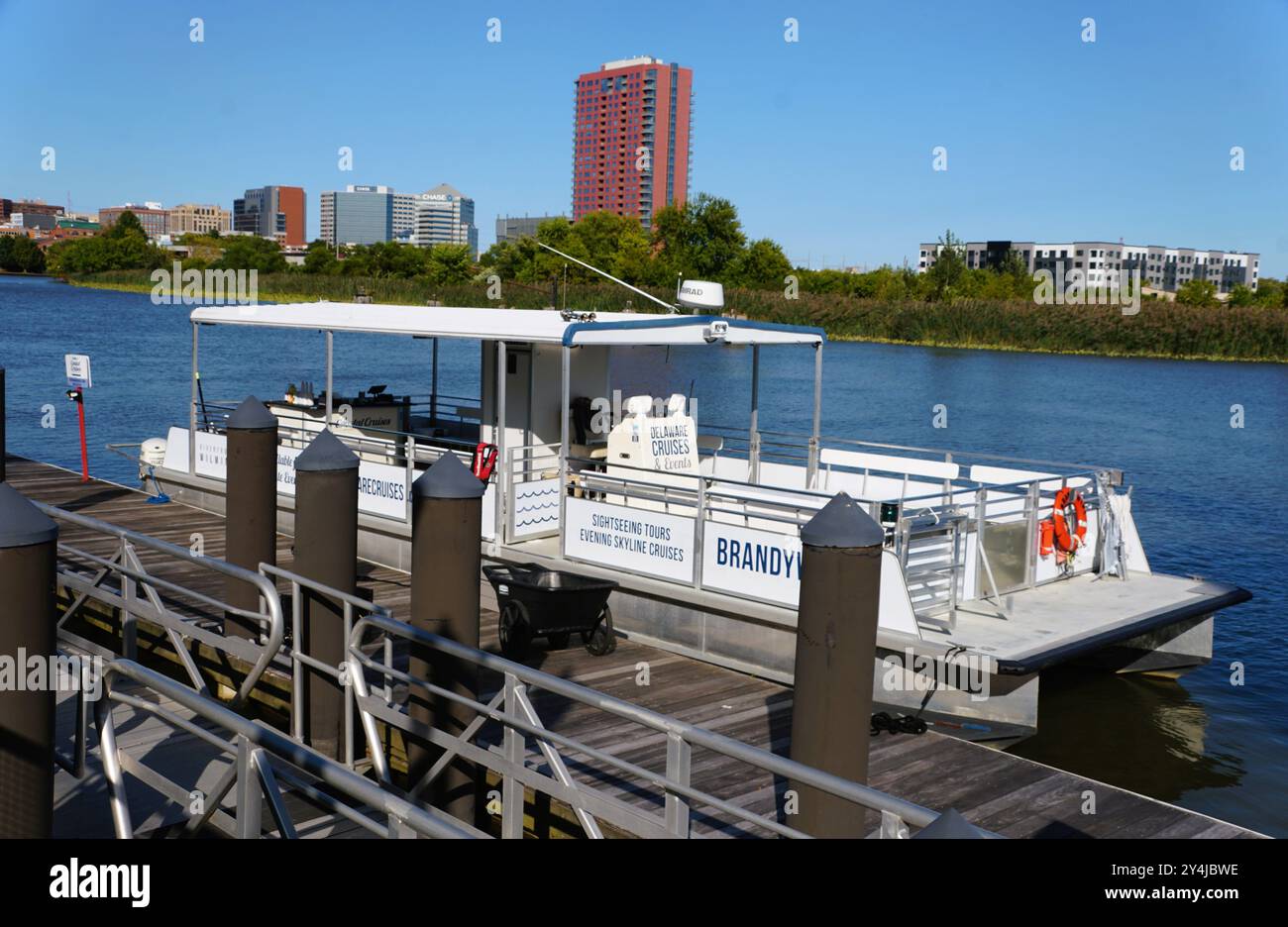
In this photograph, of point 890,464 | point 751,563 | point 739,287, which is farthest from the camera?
point 739,287

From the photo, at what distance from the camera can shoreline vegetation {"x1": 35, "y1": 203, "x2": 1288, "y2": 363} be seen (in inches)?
2633

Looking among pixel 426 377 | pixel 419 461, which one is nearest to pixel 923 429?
pixel 426 377

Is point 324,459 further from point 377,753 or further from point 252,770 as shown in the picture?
point 252,770

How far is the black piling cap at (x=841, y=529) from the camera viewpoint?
654 cm

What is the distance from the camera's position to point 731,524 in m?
11.2

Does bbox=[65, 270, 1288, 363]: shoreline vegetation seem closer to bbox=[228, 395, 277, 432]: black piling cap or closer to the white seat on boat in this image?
the white seat on boat

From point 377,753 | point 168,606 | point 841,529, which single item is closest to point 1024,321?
point 168,606

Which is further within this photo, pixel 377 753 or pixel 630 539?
pixel 630 539

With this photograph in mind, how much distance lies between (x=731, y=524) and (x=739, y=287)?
87.2m

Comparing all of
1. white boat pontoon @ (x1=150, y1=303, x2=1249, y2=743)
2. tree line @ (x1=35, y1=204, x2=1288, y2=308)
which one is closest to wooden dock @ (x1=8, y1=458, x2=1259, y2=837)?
white boat pontoon @ (x1=150, y1=303, x2=1249, y2=743)

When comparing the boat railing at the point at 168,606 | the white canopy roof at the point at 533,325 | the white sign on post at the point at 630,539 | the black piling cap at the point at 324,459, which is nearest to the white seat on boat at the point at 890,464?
the white canopy roof at the point at 533,325

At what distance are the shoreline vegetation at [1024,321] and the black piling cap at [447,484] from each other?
5394 cm

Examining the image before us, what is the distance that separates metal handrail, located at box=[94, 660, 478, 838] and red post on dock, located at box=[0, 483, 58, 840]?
60 cm

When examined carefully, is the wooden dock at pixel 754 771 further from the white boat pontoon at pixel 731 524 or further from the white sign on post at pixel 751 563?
the white sign on post at pixel 751 563
